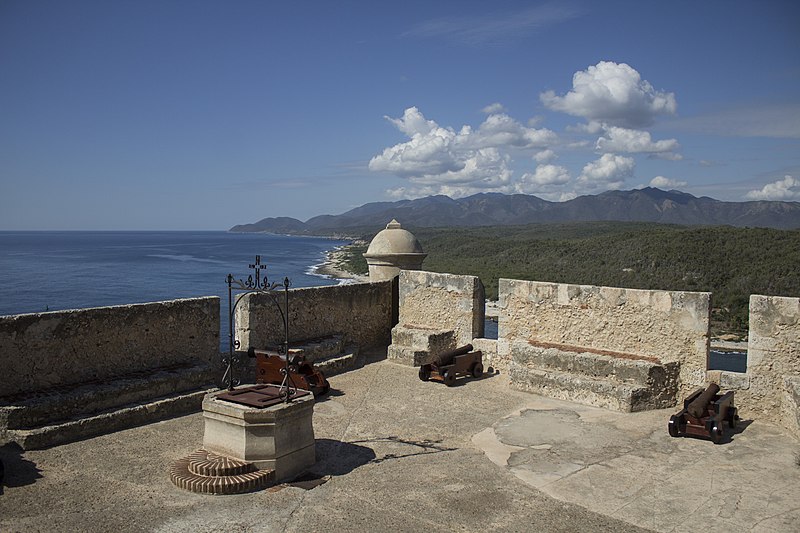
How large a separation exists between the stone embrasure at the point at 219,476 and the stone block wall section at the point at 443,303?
19.2 feet

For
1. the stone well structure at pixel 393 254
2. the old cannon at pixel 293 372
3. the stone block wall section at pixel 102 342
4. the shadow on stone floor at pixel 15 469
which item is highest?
the stone well structure at pixel 393 254

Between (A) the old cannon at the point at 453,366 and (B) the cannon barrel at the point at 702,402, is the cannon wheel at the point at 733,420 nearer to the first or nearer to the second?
(B) the cannon barrel at the point at 702,402

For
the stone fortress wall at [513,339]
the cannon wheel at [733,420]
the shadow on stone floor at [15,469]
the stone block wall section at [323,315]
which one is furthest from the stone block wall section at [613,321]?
the shadow on stone floor at [15,469]

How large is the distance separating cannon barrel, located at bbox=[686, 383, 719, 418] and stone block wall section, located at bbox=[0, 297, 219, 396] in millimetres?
6307

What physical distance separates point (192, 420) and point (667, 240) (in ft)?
127

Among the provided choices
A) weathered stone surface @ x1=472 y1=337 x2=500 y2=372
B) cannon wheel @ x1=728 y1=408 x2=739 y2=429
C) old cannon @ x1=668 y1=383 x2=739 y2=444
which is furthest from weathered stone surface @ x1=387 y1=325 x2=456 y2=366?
cannon wheel @ x1=728 y1=408 x2=739 y2=429

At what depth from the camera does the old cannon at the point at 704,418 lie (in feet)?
22.7

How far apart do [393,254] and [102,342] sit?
5858mm

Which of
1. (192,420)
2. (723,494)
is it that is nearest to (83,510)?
(192,420)

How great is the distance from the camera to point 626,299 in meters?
9.04

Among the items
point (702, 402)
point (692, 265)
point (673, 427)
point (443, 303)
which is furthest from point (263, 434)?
point (692, 265)

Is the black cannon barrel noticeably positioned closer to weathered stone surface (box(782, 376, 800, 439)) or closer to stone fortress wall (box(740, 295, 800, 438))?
stone fortress wall (box(740, 295, 800, 438))

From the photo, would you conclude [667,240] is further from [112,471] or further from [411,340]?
[112,471]

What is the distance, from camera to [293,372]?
28.4 ft
